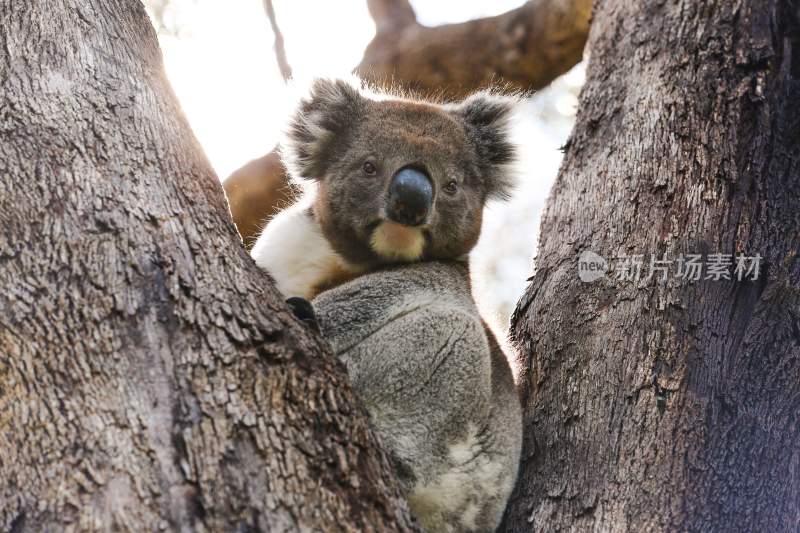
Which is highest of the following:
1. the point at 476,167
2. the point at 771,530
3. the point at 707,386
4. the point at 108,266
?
the point at 108,266

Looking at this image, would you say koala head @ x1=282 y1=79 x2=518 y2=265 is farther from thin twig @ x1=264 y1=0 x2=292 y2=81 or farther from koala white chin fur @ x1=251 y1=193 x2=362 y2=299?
thin twig @ x1=264 y1=0 x2=292 y2=81

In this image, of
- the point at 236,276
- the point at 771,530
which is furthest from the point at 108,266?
the point at 771,530

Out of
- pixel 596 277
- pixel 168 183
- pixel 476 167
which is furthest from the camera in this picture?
pixel 476 167

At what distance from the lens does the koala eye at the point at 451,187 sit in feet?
13.3

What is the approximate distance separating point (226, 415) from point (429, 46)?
542 centimetres

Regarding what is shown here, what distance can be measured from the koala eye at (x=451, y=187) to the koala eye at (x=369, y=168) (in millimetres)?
354

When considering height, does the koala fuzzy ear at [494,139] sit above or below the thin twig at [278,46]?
below

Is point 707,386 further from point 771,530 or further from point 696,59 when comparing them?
point 696,59

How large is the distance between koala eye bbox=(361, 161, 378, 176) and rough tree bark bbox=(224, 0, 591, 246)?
2938 millimetres

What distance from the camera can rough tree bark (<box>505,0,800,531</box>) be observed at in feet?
9.48

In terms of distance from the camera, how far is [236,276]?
7.82 ft
